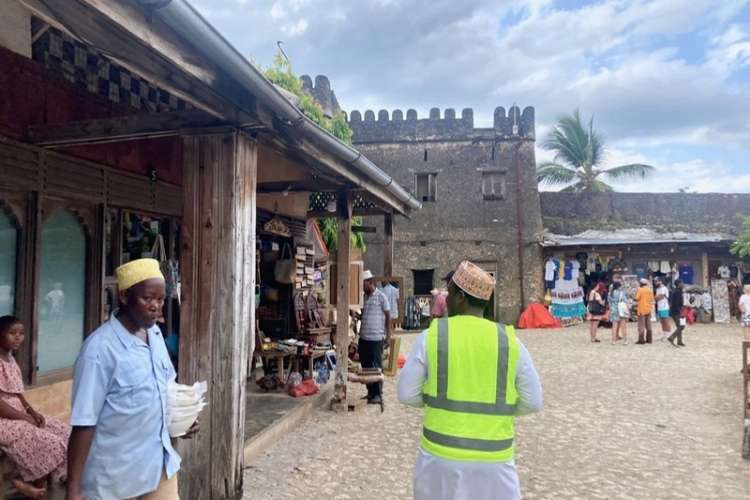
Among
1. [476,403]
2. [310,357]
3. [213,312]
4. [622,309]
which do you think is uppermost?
[213,312]

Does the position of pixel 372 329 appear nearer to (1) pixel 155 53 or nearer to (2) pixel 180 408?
(2) pixel 180 408

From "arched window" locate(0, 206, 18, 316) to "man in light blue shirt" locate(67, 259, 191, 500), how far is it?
105 inches

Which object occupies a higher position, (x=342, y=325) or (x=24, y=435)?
(x=342, y=325)

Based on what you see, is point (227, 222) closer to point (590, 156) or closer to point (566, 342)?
point (566, 342)

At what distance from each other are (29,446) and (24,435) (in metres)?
0.08

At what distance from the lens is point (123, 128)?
3.94 m

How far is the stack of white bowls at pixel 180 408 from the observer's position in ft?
8.29

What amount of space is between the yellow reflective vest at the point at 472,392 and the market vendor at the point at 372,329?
5252mm

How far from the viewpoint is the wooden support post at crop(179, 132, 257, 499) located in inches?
143

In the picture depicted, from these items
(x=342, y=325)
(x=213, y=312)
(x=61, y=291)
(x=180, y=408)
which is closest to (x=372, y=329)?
(x=342, y=325)

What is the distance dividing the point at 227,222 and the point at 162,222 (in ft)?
10.1

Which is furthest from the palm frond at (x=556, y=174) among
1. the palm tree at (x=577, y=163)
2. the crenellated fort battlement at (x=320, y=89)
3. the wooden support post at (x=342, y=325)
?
the wooden support post at (x=342, y=325)

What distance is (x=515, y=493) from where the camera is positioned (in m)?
2.42

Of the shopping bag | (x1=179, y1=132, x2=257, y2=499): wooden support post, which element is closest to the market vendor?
(x1=179, y1=132, x2=257, y2=499): wooden support post
